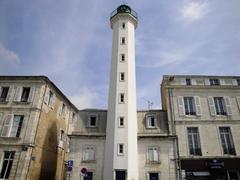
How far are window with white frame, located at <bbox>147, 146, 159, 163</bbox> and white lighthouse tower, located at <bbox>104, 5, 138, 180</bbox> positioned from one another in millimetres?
1518

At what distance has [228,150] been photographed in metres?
18.7

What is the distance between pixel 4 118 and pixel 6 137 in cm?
184

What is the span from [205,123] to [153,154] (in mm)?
5971

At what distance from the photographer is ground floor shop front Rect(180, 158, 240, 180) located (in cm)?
1747

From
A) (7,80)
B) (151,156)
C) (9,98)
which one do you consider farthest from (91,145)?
(7,80)

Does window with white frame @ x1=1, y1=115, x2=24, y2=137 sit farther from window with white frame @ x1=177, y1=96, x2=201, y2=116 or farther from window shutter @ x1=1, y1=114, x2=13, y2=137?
window with white frame @ x1=177, y1=96, x2=201, y2=116

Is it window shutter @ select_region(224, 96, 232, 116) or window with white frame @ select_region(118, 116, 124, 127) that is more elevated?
A: window shutter @ select_region(224, 96, 232, 116)

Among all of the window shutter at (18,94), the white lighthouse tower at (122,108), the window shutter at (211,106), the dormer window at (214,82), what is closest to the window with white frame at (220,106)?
the window shutter at (211,106)

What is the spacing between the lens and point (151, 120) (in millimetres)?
20375

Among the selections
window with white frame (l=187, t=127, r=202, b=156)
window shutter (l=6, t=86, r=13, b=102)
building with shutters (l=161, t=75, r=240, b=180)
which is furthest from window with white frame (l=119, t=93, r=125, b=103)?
window shutter (l=6, t=86, r=13, b=102)

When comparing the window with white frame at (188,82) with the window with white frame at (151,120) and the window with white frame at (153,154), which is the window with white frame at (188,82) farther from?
the window with white frame at (153,154)

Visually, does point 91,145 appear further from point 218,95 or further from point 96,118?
point 218,95

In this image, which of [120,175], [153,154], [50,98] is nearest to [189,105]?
[153,154]

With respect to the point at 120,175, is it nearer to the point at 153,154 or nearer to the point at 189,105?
the point at 153,154
